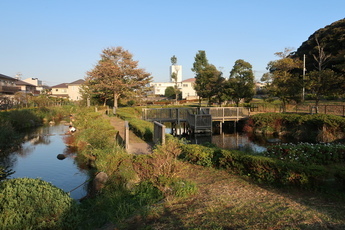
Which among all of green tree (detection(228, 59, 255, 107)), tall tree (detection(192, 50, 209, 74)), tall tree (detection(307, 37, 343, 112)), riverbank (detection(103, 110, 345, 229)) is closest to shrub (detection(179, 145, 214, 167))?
riverbank (detection(103, 110, 345, 229))

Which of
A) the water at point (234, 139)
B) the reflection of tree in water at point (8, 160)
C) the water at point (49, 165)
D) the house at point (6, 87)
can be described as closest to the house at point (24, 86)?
the house at point (6, 87)

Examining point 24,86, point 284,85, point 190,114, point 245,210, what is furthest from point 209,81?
point 24,86

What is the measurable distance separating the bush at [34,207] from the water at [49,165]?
3808 mm

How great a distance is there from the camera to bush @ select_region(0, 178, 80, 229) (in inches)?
159

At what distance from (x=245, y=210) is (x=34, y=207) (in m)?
3.57

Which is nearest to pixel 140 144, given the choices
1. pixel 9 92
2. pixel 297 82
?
pixel 297 82

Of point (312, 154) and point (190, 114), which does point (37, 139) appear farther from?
point (312, 154)

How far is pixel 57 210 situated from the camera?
14.4 ft

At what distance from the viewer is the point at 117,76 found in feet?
116

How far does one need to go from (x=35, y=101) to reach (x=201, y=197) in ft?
126

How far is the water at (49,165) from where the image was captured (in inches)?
386

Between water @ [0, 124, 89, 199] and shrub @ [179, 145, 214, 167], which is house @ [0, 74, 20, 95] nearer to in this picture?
water @ [0, 124, 89, 199]

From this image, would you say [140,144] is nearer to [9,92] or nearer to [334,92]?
[334,92]

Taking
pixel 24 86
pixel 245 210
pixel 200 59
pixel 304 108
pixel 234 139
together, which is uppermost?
pixel 200 59
